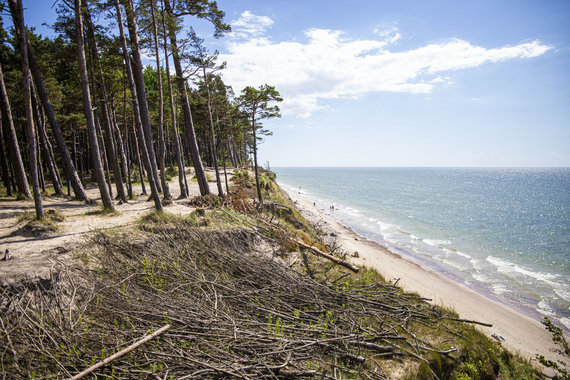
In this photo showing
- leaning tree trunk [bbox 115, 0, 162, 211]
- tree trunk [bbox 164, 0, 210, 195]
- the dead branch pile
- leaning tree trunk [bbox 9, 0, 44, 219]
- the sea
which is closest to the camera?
the dead branch pile

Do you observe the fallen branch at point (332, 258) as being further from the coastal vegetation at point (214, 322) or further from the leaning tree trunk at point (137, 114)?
the leaning tree trunk at point (137, 114)

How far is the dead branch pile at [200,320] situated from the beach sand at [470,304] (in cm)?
352

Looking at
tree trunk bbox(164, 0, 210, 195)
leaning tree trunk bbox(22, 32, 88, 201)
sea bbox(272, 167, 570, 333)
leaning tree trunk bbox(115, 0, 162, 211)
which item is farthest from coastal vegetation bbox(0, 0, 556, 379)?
sea bbox(272, 167, 570, 333)

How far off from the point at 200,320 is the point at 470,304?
15.5m

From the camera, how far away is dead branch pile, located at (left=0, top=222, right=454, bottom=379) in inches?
155

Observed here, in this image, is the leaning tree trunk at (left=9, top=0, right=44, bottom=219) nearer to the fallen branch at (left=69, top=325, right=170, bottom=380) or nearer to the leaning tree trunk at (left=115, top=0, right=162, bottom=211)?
the leaning tree trunk at (left=115, top=0, right=162, bottom=211)

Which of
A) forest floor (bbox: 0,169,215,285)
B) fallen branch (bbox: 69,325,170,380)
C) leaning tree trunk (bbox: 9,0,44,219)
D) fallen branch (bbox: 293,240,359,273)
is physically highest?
leaning tree trunk (bbox: 9,0,44,219)

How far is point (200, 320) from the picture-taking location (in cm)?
467

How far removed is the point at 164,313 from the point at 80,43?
12.3 m

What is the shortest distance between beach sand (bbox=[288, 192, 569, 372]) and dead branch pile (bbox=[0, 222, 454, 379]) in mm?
3518

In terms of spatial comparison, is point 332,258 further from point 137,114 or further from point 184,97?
point 184,97

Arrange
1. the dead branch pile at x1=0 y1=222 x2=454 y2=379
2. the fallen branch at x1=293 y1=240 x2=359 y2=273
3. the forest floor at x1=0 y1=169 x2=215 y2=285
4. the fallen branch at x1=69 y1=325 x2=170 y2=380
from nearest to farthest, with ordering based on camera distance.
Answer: the fallen branch at x1=69 y1=325 x2=170 y2=380 → the dead branch pile at x1=0 y1=222 x2=454 y2=379 → the forest floor at x1=0 y1=169 x2=215 y2=285 → the fallen branch at x1=293 y1=240 x2=359 y2=273

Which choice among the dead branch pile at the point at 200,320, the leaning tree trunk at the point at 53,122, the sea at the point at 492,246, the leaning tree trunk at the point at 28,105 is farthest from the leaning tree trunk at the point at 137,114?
the sea at the point at 492,246

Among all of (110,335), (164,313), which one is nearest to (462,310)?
(164,313)
